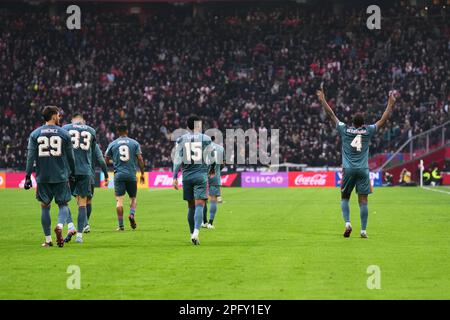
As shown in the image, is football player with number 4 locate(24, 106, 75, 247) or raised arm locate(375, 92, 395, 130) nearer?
football player with number 4 locate(24, 106, 75, 247)

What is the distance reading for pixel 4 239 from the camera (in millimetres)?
18406

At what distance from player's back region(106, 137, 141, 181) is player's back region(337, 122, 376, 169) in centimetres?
532

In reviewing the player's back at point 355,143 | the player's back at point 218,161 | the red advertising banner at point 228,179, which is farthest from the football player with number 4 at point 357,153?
the red advertising banner at point 228,179

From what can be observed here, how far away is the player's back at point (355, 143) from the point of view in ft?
59.3

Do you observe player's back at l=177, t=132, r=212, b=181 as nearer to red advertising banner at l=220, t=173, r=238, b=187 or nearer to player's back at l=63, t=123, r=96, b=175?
player's back at l=63, t=123, r=96, b=175

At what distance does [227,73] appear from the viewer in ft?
210

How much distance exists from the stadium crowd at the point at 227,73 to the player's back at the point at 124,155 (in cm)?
3399

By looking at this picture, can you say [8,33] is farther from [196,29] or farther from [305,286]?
[305,286]

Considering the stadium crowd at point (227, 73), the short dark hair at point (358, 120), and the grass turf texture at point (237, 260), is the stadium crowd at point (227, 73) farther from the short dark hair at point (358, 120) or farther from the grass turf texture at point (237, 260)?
the short dark hair at point (358, 120)

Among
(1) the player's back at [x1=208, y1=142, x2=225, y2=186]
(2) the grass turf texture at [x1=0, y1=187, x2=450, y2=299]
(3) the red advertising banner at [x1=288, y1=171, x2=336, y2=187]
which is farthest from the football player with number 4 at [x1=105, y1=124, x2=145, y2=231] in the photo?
(3) the red advertising banner at [x1=288, y1=171, x2=336, y2=187]

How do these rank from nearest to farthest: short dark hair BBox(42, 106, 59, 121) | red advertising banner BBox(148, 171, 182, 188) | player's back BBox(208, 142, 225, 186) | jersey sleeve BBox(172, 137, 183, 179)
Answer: short dark hair BBox(42, 106, 59, 121) < jersey sleeve BBox(172, 137, 183, 179) < player's back BBox(208, 142, 225, 186) < red advertising banner BBox(148, 171, 182, 188)

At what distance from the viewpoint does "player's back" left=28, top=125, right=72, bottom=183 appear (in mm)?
16094

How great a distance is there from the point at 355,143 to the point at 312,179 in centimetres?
3790
